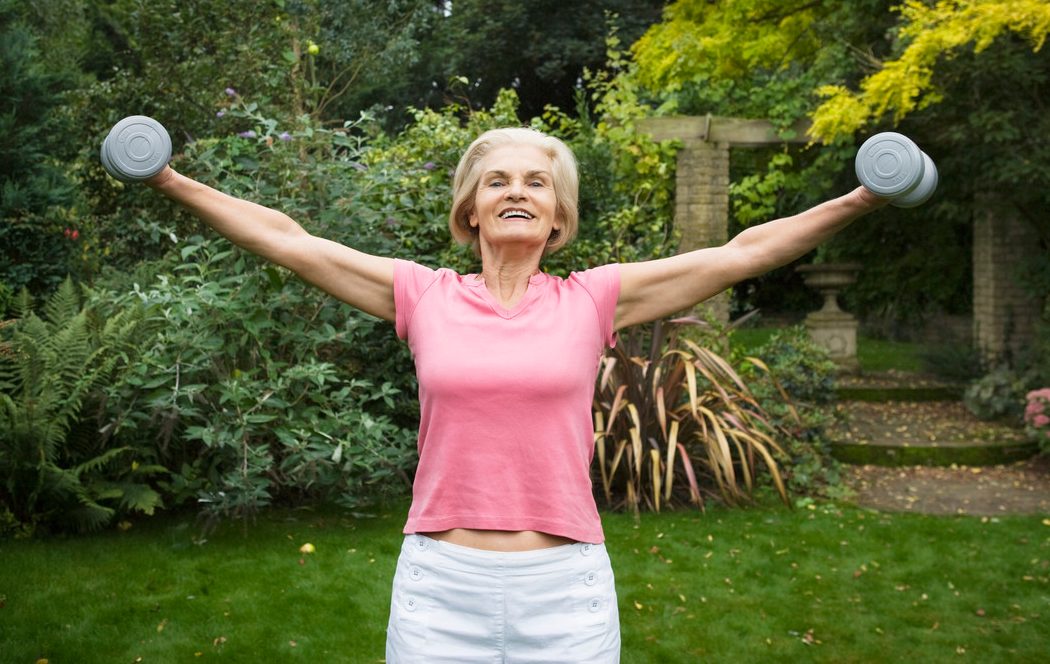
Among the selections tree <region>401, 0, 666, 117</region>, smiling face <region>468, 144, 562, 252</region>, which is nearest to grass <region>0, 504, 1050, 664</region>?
smiling face <region>468, 144, 562, 252</region>

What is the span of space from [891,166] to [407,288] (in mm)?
864

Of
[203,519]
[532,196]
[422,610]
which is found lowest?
[203,519]

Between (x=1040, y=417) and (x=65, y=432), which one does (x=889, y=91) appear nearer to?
(x=1040, y=417)

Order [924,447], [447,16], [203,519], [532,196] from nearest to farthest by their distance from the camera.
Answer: [532,196]
[203,519]
[924,447]
[447,16]

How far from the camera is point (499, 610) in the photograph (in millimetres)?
1599

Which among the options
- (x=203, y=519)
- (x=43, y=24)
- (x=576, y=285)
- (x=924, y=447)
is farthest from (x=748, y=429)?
(x=43, y=24)

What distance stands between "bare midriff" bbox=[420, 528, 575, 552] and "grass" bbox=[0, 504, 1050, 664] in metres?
1.91

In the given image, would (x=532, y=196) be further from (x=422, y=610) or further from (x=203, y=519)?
(x=203, y=519)

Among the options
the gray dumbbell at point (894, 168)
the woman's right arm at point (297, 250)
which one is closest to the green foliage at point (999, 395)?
the gray dumbbell at point (894, 168)

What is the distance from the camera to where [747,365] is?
6648 millimetres

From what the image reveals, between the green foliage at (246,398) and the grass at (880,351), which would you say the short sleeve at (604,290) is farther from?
the grass at (880,351)

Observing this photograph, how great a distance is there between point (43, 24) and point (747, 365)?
533 inches

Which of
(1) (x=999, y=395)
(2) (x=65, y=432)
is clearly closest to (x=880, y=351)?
(1) (x=999, y=395)

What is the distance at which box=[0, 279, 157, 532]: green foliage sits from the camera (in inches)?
161
